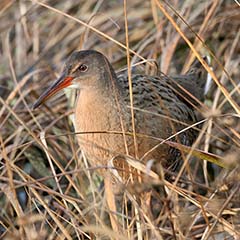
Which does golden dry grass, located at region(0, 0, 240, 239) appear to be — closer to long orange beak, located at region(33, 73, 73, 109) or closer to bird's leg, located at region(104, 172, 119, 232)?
long orange beak, located at region(33, 73, 73, 109)

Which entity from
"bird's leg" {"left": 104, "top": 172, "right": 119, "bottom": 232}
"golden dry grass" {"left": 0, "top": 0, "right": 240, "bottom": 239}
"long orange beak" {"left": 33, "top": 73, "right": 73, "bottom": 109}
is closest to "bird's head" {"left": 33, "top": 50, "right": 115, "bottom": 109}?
"long orange beak" {"left": 33, "top": 73, "right": 73, "bottom": 109}

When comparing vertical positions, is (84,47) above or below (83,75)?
below

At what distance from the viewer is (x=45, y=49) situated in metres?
4.85

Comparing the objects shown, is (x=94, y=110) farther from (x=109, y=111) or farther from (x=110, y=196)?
(x=110, y=196)

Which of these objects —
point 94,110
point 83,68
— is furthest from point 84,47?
point 94,110

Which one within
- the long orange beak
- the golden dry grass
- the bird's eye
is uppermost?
the bird's eye

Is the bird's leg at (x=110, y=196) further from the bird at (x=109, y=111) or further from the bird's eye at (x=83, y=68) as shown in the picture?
the bird's eye at (x=83, y=68)

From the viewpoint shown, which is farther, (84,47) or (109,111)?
(84,47)

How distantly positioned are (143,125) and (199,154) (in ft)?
1.99

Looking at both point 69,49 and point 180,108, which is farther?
point 69,49

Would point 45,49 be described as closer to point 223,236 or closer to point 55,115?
point 55,115

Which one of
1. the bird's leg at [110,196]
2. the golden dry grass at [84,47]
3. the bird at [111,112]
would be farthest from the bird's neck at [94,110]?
the bird's leg at [110,196]

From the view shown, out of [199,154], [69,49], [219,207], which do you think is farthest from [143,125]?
[69,49]

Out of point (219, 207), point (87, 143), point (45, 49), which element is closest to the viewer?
point (219, 207)
